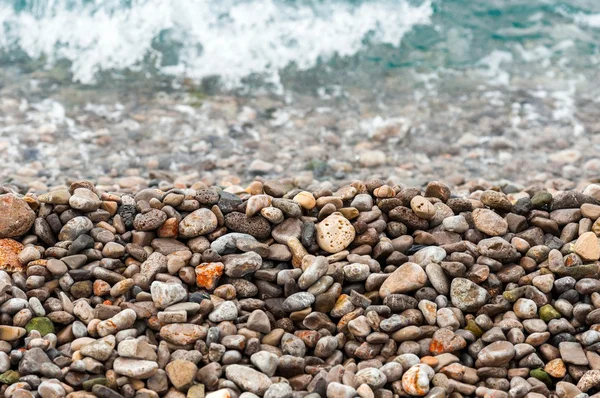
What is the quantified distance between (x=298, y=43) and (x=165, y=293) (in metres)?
5.24

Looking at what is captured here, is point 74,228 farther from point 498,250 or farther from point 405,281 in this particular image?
point 498,250

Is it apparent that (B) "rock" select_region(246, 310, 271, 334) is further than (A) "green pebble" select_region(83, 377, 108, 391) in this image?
Yes

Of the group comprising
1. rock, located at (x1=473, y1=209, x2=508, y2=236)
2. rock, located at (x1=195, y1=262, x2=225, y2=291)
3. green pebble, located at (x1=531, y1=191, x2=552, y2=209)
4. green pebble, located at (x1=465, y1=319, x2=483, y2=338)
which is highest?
green pebble, located at (x1=531, y1=191, x2=552, y2=209)

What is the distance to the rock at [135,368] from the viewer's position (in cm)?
253

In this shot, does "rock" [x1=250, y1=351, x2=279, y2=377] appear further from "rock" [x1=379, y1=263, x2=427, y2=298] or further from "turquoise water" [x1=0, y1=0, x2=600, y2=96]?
"turquoise water" [x1=0, y1=0, x2=600, y2=96]

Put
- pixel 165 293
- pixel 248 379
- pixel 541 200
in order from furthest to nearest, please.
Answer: pixel 541 200
pixel 165 293
pixel 248 379

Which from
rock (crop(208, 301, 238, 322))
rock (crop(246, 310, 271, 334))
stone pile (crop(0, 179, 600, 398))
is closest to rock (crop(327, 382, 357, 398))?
stone pile (crop(0, 179, 600, 398))

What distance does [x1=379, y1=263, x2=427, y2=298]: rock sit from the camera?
2957 mm

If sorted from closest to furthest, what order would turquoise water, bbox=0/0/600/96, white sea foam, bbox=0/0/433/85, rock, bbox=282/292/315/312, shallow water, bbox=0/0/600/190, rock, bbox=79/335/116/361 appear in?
rock, bbox=79/335/116/361 → rock, bbox=282/292/315/312 → shallow water, bbox=0/0/600/190 → turquoise water, bbox=0/0/600/96 → white sea foam, bbox=0/0/433/85

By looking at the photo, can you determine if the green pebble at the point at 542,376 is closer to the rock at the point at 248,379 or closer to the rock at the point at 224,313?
the rock at the point at 248,379

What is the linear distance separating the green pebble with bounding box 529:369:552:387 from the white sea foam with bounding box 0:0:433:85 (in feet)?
15.9

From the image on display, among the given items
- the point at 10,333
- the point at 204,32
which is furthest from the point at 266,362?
the point at 204,32

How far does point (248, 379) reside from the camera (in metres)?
2.59

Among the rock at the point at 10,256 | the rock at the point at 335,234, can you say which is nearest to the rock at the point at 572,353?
the rock at the point at 335,234
